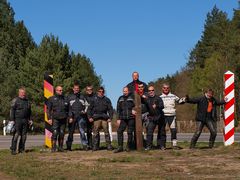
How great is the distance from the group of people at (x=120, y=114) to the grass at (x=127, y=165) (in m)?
0.98

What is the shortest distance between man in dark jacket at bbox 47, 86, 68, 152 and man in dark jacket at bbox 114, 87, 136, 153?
171 centimetres

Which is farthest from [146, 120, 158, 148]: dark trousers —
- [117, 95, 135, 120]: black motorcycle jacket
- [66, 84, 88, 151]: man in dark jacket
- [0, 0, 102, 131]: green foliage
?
[0, 0, 102, 131]: green foliage

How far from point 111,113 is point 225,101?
11.1 feet

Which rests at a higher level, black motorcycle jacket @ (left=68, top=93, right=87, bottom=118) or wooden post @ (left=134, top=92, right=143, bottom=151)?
black motorcycle jacket @ (left=68, top=93, right=87, bottom=118)

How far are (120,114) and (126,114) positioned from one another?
0.69 feet

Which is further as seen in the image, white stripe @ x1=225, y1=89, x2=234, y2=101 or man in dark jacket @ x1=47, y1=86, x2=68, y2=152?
white stripe @ x1=225, y1=89, x2=234, y2=101

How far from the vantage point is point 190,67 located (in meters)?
97.9

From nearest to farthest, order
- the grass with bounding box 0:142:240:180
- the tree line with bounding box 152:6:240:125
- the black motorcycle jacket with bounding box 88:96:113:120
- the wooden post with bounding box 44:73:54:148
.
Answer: the grass with bounding box 0:142:240:180, the black motorcycle jacket with bounding box 88:96:113:120, the wooden post with bounding box 44:73:54:148, the tree line with bounding box 152:6:240:125

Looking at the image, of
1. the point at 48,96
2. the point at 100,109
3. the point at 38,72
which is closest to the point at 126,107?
the point at 100,109

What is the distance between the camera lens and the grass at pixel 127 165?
34.3 feet

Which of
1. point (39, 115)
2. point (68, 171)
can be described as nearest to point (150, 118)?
point (68, 171)

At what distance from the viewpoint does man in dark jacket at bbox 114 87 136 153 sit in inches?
623

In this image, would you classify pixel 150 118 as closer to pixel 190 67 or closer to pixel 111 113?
pixel 111 113

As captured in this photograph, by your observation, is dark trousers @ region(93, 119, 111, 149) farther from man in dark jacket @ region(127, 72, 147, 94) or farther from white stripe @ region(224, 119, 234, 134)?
white stripe @ region(224, 119, 234, 134)
